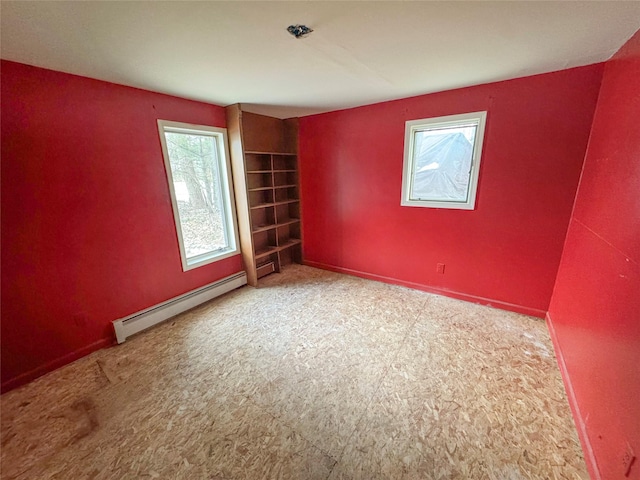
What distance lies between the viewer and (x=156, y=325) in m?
2.56

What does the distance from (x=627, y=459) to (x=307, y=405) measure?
5.10ft

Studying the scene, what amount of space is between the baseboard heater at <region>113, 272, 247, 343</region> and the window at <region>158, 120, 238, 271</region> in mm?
335

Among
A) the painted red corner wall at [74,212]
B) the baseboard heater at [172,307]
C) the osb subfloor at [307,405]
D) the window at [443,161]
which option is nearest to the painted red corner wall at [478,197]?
the window at [443,161]

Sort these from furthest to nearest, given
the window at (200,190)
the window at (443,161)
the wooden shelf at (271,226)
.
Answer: the wooden shelf at (271,226) < the window at (200,190) < the window at (443,161)

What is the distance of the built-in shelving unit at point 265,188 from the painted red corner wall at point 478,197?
0.30 metres

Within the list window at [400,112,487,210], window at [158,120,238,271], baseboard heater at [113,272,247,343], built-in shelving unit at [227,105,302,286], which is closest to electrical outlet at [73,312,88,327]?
baseboard heater at [113,272,247,343]

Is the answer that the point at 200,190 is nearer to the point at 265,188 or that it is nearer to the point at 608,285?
the point at 265,188

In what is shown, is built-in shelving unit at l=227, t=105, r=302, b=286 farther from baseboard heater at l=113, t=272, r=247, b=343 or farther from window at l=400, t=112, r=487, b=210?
window at l=400, t=112, r=487, b=210

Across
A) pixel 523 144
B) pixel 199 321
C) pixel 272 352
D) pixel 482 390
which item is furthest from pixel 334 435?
pixel 523 144

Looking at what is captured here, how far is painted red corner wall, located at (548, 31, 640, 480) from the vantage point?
1149 mm

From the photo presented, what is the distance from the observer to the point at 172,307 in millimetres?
2676

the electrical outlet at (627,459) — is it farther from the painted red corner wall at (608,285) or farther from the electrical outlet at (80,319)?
the electrical outlet at (80,319)

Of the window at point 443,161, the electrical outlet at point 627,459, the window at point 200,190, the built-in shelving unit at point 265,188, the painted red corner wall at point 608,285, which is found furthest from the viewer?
the built-in shelving unit at point 265,188

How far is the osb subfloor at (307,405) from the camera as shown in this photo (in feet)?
4.32
